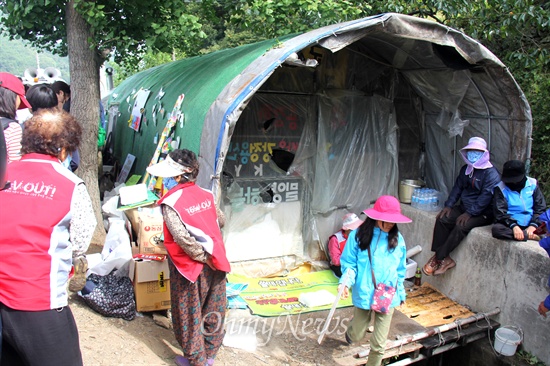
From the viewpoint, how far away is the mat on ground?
537 cm

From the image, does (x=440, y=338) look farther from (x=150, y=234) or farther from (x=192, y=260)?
(x=150, y=234)

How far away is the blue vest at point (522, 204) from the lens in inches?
203

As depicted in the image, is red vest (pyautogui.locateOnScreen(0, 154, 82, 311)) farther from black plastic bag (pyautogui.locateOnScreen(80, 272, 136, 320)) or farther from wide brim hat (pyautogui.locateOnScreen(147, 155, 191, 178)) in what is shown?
black plastic bag (pyautogui.locateOnScreen(80, 272, 136, 320))

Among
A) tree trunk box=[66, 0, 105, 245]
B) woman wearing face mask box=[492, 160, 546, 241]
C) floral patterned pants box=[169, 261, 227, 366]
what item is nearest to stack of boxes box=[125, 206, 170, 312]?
floral patterned pants box=[169, 261, 227, 366]

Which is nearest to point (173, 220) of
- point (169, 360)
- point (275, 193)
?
point (169, 360)

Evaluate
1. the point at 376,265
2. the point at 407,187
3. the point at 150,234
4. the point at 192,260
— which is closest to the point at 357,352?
the point at 376,265

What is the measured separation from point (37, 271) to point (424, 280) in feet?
17.1

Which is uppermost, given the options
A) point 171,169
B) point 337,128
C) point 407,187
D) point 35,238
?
point 337,128

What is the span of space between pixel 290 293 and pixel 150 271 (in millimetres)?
1988

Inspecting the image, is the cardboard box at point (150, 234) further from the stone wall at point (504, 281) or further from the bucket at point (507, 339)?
the bucket at point (507, 339)

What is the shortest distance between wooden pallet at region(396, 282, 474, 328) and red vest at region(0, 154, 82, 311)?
4.16 meters

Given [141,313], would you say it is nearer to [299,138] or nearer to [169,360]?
[169,360]

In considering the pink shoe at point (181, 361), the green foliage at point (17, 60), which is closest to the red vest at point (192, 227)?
the pink shoe at point (181, 361)

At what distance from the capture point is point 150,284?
4.60 m
